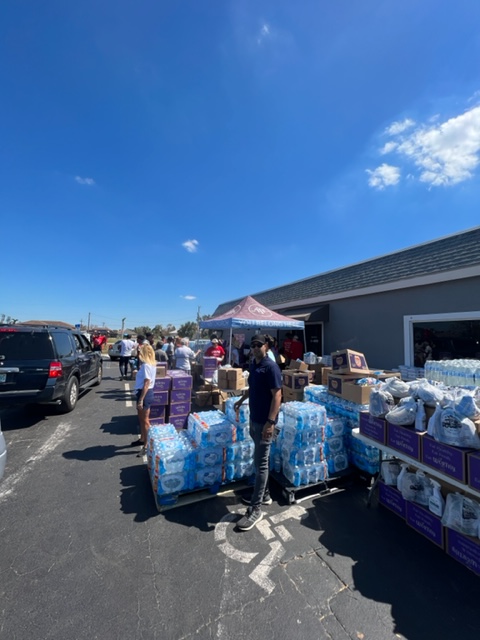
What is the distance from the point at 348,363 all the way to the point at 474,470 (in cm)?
236

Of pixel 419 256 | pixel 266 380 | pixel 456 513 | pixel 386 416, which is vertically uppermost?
pixel 419 256

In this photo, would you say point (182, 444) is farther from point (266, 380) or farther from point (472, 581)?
point (472, 581)

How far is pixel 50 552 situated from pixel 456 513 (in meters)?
3.70

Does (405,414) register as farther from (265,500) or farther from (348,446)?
(265,500)

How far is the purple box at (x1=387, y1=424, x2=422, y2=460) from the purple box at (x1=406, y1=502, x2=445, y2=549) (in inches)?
22.7

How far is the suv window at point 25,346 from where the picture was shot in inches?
218

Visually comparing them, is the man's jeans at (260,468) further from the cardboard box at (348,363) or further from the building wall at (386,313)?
the building wall at (386,313)

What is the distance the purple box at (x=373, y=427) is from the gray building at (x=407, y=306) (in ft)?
15.4

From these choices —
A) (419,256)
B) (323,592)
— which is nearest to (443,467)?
(323,592)

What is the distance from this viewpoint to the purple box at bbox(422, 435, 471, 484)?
7.37 feet

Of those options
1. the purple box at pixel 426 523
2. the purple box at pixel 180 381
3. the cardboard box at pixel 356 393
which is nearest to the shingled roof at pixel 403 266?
the cardboard box at pixel 356 393

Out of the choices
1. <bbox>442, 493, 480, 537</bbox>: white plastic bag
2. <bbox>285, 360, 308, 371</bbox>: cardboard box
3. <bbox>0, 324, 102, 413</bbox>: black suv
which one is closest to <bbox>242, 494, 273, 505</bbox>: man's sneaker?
<bbox>442, 493, 480, 537</bbox>: white plastic bag

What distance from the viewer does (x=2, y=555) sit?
7.84 ft

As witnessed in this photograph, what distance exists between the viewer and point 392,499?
3.08 meters
